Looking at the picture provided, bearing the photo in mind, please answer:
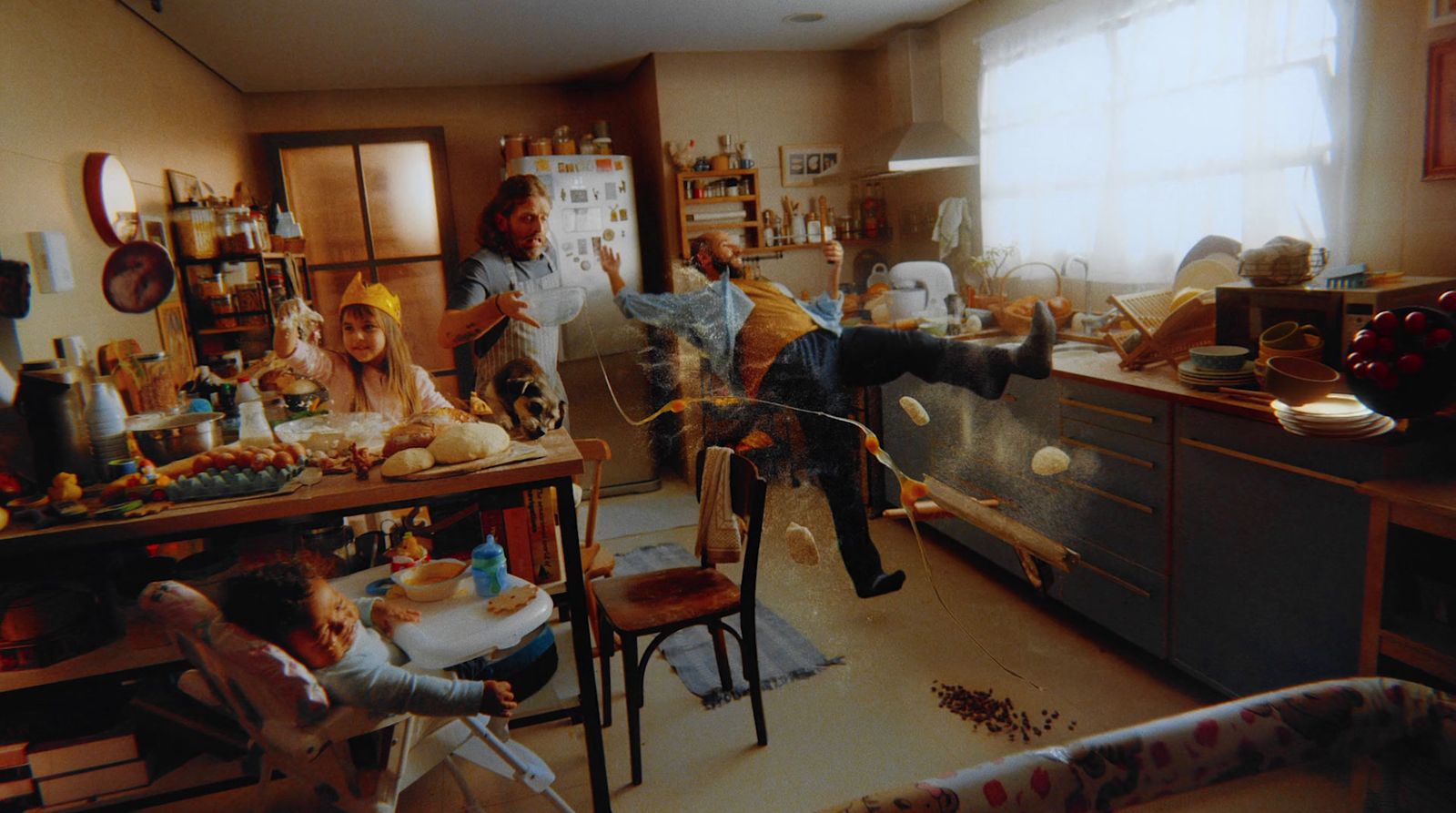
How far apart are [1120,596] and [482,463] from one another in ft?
5.40

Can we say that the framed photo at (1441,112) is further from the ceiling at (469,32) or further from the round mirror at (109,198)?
the round mirror at (109,198)

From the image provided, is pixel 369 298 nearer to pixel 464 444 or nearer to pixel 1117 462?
pixel 464 444

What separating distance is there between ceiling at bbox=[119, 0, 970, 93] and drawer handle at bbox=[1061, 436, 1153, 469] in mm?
1753

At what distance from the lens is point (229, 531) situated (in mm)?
1384

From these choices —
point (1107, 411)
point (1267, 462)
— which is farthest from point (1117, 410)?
point (1267, 462)

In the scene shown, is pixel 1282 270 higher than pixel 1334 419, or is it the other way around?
pixel 1282 270

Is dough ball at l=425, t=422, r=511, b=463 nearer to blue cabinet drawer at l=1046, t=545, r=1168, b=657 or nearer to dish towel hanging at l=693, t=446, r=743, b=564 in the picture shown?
dish towel hanging at l=693, t=446, r=743, b=564

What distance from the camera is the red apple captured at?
47.1 inches

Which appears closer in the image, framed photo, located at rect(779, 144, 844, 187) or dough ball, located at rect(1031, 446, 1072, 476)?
dough ball, located at rect(1031, 446, 1072, 476)

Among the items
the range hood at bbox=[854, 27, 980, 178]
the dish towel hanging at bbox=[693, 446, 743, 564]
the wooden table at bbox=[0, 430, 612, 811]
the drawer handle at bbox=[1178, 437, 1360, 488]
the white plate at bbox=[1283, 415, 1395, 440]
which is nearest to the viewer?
the wooden table at bbox=[0, 430, 612, 811]

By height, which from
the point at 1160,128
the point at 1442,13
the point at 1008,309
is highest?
the point at 1442,13

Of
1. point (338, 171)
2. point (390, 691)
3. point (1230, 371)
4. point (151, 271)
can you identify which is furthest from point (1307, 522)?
point (338, 171)

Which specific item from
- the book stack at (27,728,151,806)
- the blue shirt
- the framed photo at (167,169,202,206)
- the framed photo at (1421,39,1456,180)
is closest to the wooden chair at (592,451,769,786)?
the blue shirt

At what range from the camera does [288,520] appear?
55.5 inches
